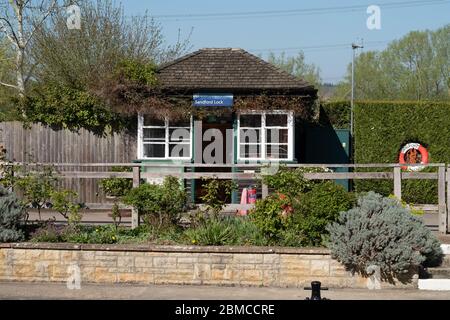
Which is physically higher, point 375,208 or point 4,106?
point 4,106

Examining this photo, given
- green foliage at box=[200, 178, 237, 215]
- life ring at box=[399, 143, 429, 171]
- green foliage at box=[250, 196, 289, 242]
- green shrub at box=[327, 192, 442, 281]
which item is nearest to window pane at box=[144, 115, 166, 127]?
life ring at box=[399, 143, 429, 171]

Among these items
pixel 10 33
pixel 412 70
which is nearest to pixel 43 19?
pixel 10 33

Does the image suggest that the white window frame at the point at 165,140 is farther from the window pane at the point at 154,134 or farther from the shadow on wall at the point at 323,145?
the shadow on wall at the point at 323,145

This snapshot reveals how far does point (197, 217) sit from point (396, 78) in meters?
30.1

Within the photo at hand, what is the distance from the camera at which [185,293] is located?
394 inches

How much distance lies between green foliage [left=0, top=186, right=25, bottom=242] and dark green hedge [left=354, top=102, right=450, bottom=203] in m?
11.5

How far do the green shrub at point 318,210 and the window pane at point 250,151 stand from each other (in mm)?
7759

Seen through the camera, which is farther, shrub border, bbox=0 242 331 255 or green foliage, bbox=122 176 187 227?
green foliage, bbox=122 176 187 227

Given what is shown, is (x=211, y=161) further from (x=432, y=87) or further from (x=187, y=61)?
(x=432, y=87)

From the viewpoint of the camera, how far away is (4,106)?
84.8ft

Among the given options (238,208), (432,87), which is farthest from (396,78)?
(238,208)

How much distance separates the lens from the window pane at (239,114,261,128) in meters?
19.1

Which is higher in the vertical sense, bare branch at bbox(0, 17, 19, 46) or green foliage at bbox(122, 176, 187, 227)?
bare branch at bbox(0, 17, 19, 46)

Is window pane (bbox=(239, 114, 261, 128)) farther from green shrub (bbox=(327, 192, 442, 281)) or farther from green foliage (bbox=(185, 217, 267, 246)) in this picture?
green shrub (bbox=(327, 192, 442, 281))
